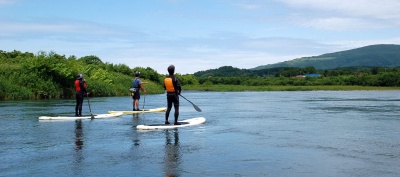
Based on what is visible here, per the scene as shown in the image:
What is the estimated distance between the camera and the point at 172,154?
983cm

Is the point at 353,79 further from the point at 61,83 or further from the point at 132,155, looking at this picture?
the point at 132,155

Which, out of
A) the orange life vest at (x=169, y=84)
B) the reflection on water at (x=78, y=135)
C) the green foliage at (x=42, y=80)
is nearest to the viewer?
the reflection on water at (x=78, y=135)

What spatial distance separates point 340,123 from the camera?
16.8m

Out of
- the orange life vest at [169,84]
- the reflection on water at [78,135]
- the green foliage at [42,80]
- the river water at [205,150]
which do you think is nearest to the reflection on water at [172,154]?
the river water at [205,150]

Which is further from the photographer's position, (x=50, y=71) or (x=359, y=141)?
(x=50, y=71)

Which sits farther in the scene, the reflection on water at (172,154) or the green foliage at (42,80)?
the green foliage at (42,80)

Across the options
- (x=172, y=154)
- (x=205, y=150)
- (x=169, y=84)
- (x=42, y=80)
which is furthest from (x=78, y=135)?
(x=42, y=80)

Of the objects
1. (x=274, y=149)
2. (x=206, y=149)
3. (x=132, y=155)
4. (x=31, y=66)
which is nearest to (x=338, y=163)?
(x=274, y=149)

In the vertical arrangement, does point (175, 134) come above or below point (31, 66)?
below

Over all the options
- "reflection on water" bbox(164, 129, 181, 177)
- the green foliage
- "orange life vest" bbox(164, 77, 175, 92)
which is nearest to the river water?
"reflection on water" bbox(164, 129, 181, 177)

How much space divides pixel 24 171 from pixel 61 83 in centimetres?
3957

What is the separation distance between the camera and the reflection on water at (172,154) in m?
8.15

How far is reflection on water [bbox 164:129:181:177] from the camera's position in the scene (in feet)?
26.8

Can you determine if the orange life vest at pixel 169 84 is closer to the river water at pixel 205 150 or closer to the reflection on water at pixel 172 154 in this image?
the river water at pixel 205 150
